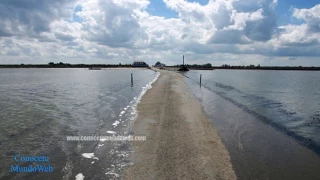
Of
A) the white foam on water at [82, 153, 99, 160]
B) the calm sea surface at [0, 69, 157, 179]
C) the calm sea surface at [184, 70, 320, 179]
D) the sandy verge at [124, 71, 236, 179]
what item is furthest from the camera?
the white foam on water at [82, 153, 99, 160]

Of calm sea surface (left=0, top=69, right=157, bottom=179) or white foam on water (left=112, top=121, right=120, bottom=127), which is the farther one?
white foam on water (left=112, top=121, right=120, bottom=127)

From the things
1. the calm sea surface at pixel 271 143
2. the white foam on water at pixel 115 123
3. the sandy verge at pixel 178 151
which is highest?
the sandy verge at pixel 178 151

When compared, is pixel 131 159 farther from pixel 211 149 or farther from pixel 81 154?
pixel 211 149

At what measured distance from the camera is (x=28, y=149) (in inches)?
378

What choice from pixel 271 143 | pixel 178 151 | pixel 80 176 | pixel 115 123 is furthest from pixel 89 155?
pixel 271 143

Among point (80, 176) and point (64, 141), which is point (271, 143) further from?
point (64, 141)

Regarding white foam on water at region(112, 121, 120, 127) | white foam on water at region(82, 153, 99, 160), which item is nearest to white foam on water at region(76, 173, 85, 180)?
white foam on water at region(82, 153, 99, 160)

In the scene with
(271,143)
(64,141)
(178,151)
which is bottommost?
(271,143)

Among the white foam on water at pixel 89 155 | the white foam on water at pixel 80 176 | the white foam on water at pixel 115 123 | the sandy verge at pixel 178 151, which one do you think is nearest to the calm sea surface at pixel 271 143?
the sandy verge at pixel 178 151

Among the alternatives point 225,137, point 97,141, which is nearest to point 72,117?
point 97,141

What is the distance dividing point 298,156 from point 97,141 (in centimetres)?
851

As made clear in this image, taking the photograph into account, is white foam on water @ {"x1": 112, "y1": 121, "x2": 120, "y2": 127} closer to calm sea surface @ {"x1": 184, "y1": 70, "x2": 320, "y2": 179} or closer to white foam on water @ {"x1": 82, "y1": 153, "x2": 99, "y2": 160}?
white foam on water @ {"x1": 82, "y1": 153, "x2": 99, "y2": 160}

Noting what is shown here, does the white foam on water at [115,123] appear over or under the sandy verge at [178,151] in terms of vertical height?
under

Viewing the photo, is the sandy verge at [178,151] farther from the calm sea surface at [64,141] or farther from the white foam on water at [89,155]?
the white foam on water at [89,155]
